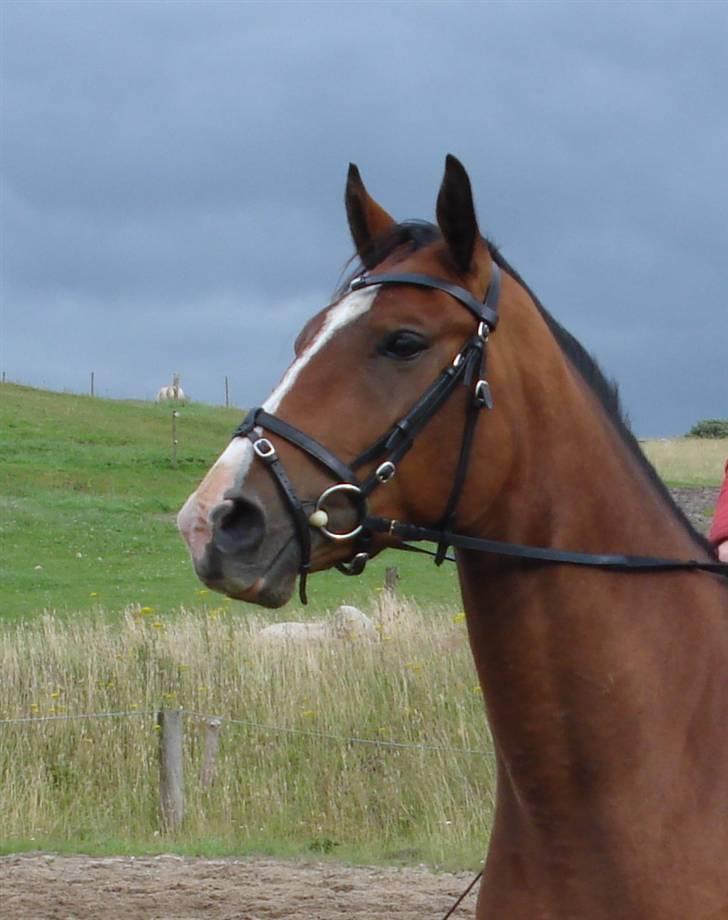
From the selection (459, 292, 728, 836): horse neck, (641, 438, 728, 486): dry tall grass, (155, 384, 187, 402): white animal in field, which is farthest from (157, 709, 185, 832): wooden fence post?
(155, 384, 187, 402): white animal in field

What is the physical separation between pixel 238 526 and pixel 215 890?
5021 millimetres

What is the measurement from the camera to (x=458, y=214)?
2.69 meters

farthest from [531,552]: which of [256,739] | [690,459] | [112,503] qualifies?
[690,459]

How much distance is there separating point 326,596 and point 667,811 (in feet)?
56.0

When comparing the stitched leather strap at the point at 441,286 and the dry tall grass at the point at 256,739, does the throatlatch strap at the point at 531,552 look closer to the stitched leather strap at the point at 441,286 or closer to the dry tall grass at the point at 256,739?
the stitched leather strap at the point at 441,286

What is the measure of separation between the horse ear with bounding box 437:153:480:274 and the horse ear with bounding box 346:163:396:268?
Result: 0.21 m

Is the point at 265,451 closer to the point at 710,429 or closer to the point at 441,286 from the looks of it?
the point at 441,286

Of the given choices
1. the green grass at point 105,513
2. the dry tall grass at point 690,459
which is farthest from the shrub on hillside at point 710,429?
the green grass at point 105,513

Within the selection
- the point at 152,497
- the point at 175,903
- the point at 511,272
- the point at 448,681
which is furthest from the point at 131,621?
the point at 152,497

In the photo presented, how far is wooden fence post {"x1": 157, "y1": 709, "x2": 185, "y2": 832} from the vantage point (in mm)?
8727

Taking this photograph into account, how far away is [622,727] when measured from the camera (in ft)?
8.87

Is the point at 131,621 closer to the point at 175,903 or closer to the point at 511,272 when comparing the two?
the point at 175,903

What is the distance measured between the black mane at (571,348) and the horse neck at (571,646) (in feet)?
0.38

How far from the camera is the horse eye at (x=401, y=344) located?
2611 mm
